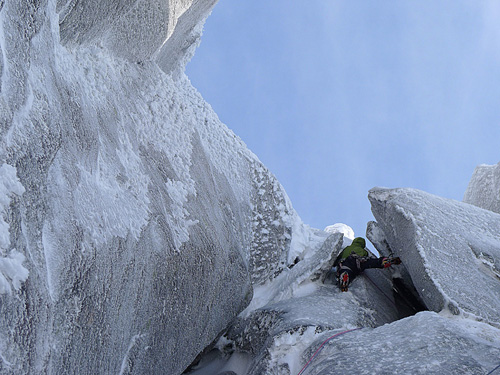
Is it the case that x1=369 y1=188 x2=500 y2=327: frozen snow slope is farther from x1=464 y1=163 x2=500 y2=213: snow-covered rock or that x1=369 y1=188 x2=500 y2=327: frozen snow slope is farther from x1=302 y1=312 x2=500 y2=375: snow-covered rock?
x1=464 y1=163 x2=500 y2=213: snow-covered rock

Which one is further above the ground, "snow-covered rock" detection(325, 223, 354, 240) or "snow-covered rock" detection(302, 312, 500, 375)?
"snow-covered rock" detection(325, 223, 354, 240)

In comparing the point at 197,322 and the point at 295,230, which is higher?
the point at 295,230

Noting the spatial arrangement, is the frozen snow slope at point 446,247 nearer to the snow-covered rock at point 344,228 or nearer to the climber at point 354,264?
the climber at point 354,264

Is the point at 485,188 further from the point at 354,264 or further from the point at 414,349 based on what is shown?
the point at 414,349

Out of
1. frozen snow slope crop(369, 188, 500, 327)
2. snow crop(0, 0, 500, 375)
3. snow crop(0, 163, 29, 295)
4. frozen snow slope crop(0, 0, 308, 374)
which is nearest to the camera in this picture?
snow crop(0, 163, 29, 295)

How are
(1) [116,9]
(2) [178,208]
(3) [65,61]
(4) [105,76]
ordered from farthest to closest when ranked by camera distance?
1. (2) [178,208]
2. (4) [105,76]
3. (1) [116,9]
4. (3) [65,61]

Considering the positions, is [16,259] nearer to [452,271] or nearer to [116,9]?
[116,9]

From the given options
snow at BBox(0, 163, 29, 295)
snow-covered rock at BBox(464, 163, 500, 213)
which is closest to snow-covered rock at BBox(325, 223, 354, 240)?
snow-covered rock at BBox(464, 163, 500, 213)

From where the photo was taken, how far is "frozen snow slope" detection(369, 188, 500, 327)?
6.04 metres

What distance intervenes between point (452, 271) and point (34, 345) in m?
5.21

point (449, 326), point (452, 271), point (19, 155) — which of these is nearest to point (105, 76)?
point (19, 155)

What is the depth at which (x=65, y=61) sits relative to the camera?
449cm

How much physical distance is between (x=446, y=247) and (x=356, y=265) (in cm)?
138

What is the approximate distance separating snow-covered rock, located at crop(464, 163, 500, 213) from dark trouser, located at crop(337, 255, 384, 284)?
495 cm
